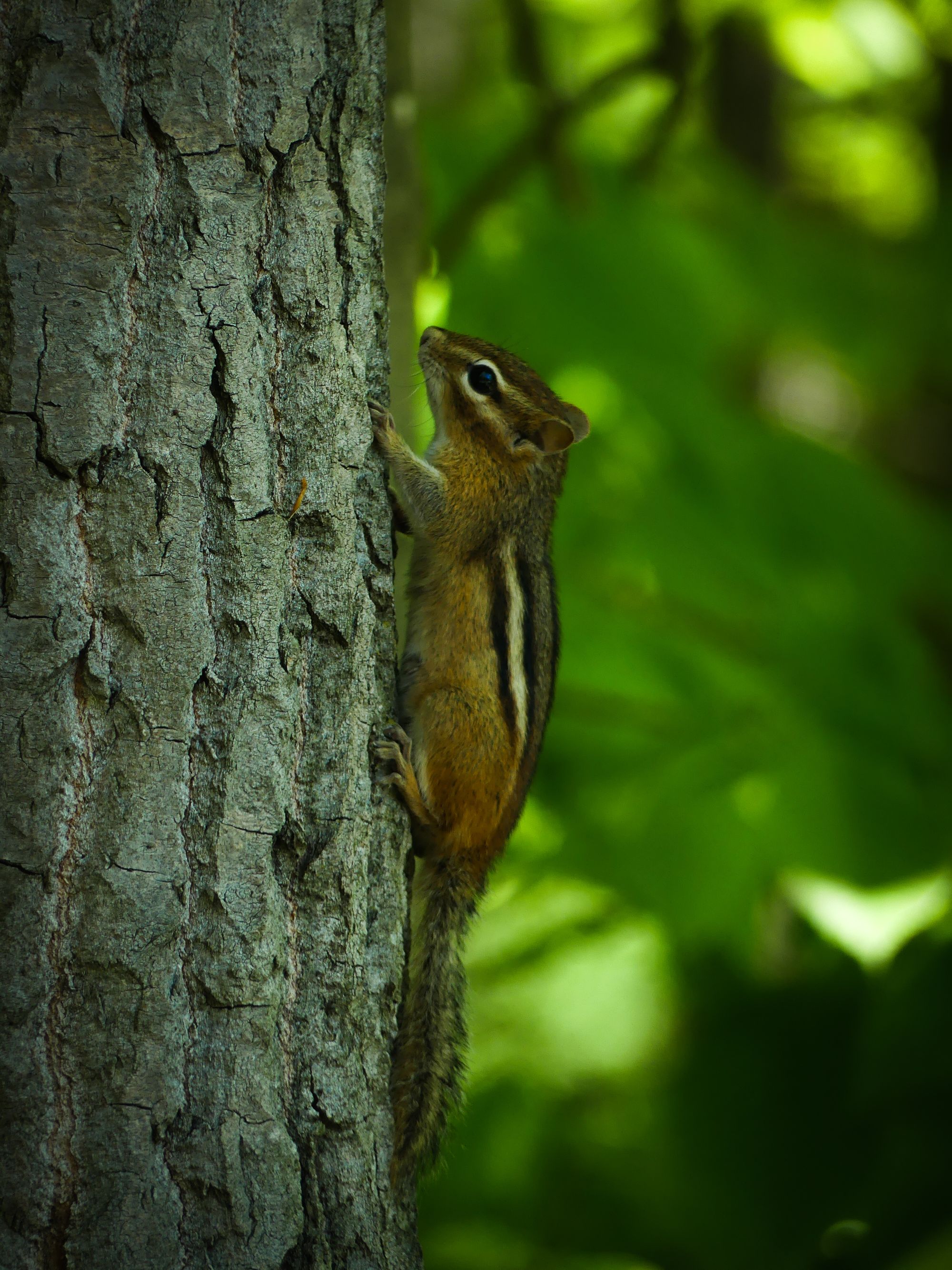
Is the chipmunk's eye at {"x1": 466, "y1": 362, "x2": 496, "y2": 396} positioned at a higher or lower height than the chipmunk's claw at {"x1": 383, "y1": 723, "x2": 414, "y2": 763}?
higher

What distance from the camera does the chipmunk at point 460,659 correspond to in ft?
6.19

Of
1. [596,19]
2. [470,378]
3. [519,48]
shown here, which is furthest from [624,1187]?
[596,19]

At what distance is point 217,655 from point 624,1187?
2350 millimetres

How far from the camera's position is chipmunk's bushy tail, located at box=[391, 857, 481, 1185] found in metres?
1.75

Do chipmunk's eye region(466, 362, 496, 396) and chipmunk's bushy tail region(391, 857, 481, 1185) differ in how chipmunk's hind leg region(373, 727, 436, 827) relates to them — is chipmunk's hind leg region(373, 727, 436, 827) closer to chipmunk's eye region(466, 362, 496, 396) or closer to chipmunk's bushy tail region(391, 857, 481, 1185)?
chipmunk's bushy tail region(391, 857, 481, 1185)

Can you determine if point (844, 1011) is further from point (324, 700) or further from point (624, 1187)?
point (324, 700)

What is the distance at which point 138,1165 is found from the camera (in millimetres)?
1386

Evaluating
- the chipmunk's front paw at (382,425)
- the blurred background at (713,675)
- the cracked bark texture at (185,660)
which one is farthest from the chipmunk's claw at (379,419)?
the blurred background at (713,675)

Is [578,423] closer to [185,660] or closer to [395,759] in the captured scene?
[395,759]

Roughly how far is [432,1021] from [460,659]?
773 mm

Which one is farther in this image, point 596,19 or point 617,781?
point 596,19

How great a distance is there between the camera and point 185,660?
4.85ft

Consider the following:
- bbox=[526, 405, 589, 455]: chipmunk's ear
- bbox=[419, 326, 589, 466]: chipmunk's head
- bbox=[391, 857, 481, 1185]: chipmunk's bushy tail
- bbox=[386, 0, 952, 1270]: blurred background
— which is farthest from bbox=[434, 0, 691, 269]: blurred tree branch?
bbox=[391, 857, 481, 1185]: chipmunk's bushy tail

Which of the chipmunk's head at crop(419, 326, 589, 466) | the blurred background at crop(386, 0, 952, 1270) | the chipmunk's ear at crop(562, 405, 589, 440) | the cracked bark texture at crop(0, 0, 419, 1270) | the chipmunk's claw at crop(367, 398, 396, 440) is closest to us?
the cracked bark texture at crop(0, 0, 419, 1270)
